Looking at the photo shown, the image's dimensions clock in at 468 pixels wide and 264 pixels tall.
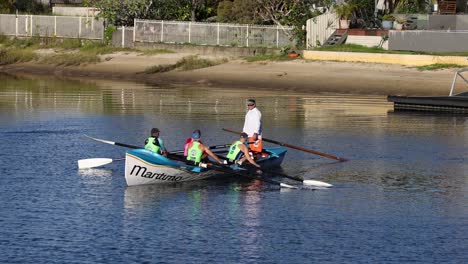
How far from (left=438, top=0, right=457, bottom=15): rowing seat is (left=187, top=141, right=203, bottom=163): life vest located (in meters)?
31.7

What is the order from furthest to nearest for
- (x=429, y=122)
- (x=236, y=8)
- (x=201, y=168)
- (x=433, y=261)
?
(x=236, y=8), (x=429, y=122), (x=201, y=168), (x=433, y=261)

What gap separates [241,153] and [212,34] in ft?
111

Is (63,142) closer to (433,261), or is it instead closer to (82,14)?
(433,261)

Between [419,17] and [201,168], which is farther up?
[419,17]

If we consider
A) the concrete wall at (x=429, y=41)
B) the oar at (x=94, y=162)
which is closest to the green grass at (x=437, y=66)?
the concrete wall at (x=429, y=41)

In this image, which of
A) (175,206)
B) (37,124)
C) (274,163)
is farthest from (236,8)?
(175,206)

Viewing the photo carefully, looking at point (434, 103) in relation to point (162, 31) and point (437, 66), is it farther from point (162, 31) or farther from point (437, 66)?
point (162, 31)

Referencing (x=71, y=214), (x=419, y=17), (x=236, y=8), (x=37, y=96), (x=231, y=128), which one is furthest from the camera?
(x=236, y=8)

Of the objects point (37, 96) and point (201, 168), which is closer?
point (201, 168)

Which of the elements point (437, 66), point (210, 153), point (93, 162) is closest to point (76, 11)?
point (437, 66)

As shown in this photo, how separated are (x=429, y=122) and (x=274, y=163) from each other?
1302cm

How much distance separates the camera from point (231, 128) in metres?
38.4

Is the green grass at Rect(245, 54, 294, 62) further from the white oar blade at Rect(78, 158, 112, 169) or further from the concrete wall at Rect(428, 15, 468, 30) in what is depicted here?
the white oar blade at Rect(78, 158, 112, 169)

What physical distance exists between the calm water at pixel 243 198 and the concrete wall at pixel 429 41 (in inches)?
380
